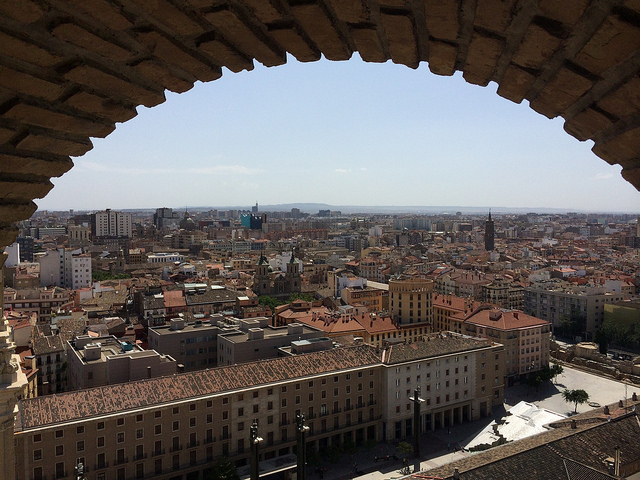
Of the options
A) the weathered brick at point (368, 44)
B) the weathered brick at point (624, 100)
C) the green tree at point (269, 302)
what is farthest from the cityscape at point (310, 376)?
the weathered brick at point (368, 44)

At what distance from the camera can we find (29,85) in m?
1.96

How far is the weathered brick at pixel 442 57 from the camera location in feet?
6.21

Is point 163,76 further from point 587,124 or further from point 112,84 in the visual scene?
point 587,124

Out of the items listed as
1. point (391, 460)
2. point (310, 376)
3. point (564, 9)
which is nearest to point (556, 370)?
point (391, 460)

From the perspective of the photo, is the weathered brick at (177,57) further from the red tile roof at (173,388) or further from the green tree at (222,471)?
the green tree at (222,471)

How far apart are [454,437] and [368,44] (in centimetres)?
2328

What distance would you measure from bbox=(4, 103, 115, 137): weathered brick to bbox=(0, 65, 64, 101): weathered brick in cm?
7

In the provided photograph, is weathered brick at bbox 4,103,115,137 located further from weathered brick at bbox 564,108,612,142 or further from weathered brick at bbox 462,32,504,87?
weathered brick at bbox 564,108,612,142

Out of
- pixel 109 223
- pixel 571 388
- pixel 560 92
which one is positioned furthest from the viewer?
pixel 109 223

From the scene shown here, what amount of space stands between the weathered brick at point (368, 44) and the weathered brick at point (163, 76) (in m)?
0.76

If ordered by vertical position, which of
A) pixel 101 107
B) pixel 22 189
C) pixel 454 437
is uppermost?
pixel 101 107

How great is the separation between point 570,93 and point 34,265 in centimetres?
6545

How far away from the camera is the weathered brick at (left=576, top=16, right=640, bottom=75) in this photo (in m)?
1.46

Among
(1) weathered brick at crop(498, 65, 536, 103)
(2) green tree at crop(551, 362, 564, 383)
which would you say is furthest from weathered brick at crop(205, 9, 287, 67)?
(2) green tree at crop(551, 362, 564, 383)
